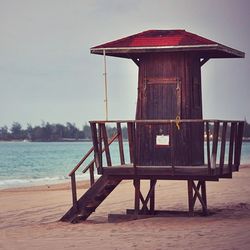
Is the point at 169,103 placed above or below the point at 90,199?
above

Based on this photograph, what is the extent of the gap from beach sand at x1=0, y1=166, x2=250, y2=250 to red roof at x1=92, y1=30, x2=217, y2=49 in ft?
12.6

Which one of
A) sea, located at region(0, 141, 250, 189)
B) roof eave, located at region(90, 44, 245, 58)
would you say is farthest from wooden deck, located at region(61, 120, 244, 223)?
sea, located at region(0, 141, 250, 189)

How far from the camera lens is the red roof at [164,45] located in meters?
18.4

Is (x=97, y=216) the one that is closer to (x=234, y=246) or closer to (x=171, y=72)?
(x=171, y=72)

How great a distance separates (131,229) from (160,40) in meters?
4.58

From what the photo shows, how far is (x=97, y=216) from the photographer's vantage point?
21.5 metres

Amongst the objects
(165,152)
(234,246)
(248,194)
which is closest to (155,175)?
(165,152)

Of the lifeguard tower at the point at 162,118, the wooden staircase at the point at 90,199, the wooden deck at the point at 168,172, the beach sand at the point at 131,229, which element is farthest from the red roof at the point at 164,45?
the beach sand at the point at 131,229

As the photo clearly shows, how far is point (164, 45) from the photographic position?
18625mm

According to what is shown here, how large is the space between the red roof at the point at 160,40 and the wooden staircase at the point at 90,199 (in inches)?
121

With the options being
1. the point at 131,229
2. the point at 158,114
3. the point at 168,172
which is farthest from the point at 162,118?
the point at 131,229

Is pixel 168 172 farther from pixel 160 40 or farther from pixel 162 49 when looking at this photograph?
pixel 160 40

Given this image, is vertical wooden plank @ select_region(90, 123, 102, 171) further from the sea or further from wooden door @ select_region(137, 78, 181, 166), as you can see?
the sea

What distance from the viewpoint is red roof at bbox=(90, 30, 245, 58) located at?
1844 cm
